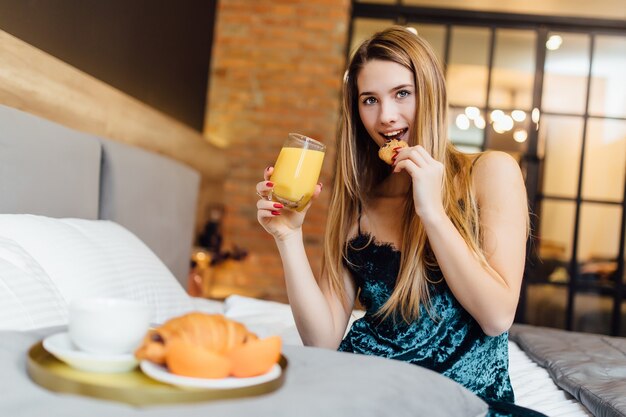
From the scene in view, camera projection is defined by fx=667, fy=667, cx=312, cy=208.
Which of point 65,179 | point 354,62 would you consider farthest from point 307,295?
point 65,179

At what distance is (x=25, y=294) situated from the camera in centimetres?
118

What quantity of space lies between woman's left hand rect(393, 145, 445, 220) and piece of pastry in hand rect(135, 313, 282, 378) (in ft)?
2.07

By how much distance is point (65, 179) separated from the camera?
72.6 inches

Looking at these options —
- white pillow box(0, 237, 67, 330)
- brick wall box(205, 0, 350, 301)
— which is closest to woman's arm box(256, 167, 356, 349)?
white pillow box(0, 237, 67, 330)

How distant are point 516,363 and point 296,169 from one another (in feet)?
3.76

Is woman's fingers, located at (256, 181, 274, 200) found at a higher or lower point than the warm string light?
lower

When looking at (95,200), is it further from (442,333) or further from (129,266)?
(442,333)

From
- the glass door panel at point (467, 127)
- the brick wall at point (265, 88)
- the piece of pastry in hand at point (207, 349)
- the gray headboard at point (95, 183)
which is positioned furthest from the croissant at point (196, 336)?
the glass door panel at point (467, 127)

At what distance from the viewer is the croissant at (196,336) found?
672 mm

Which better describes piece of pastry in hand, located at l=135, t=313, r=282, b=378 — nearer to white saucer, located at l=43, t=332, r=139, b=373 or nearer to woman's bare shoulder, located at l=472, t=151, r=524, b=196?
white saucer, located at l=43, t=332, r=139, b=373

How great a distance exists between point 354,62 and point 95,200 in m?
0.94

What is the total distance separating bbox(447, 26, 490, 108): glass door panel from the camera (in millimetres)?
4684

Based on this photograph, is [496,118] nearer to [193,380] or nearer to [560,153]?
[560,153]

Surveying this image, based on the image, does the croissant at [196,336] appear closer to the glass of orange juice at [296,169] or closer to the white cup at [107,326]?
the white cup at [107,326]
